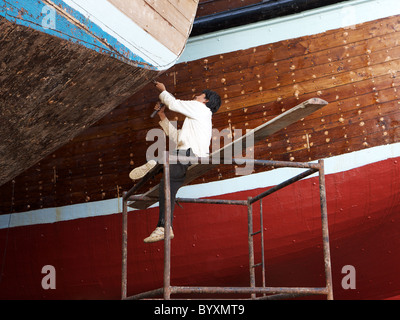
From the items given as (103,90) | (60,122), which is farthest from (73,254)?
(103,90)

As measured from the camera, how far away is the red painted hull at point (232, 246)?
11.5ft

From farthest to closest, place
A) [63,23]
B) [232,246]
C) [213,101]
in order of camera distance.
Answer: [232,246]
[213,101]
[63,23]

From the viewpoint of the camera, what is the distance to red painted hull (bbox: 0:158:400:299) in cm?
352

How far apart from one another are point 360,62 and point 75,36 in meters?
2.06

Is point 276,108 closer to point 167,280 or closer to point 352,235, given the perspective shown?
point 352,235

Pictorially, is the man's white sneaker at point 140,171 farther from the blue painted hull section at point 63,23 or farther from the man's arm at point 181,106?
the blue painted hull section at point 63,23

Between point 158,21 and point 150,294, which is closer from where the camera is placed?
point 150,294

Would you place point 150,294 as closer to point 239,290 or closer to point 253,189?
point 239,290

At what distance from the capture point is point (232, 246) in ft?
12.4

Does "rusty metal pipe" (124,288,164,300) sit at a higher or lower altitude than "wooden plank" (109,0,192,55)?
lower

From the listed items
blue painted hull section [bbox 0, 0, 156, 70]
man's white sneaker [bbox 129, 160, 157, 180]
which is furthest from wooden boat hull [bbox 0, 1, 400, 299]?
blue painted hull section [bbox 0, 0, 156, 70]

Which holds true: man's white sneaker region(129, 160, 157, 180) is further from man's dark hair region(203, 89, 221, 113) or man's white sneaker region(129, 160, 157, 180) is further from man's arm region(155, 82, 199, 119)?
man's dark hair region(203, 89, 221, 113)

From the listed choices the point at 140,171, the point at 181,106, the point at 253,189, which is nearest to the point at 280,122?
the point at 181,106

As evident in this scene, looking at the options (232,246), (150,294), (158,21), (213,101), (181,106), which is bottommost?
(150,294)
